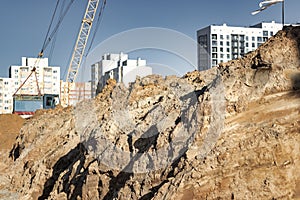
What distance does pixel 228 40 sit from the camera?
8669 centimetres

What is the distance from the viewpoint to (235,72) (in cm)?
1238

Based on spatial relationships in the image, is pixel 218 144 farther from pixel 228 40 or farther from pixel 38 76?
pixel 38 76

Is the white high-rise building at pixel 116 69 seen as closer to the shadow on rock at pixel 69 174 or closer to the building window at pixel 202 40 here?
the building window at pixel 202 40

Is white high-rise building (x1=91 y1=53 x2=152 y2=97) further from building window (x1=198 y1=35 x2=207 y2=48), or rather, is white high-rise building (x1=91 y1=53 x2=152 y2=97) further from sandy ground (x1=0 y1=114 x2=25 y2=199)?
sandy ground (x1=0 y1=114 x2=25 y2=199)

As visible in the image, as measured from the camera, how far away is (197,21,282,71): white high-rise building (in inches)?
3383

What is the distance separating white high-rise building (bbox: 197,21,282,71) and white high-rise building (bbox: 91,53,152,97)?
41.9 ft

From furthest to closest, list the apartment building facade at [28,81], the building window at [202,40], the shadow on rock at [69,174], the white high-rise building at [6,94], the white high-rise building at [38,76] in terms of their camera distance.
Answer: the white high-rise building at [38,76]
the apartment building facade at [28,81]
the white high-rise building at [6,94]
the building window at [202,40]
the shadow on rock at [69,174]

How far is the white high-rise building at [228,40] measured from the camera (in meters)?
85.9

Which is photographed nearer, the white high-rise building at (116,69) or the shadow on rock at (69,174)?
the shadow on rock at (69,174)

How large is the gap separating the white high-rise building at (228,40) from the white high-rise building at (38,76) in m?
48.9

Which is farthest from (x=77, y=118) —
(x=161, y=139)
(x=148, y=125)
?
(x=161, y=139)

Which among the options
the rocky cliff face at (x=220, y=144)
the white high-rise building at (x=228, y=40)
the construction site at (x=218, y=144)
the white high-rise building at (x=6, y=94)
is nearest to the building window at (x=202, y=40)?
the white high-rise building at (x=228, y=40)

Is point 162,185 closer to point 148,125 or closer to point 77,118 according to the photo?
point 148,125

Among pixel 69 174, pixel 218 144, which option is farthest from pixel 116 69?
pixel 218 144
